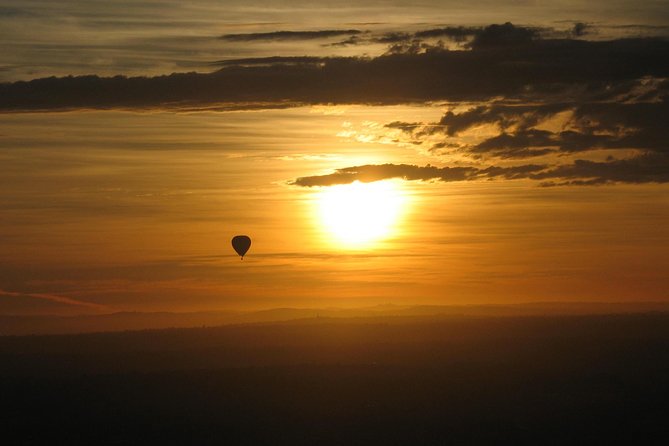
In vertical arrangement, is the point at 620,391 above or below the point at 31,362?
below

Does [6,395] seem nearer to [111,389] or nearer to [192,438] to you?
[111,389]

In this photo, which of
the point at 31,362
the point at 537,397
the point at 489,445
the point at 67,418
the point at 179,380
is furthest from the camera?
the point at 31,362

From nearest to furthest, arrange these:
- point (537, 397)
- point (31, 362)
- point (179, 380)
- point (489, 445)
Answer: point (489, 445) → point (537, 397) → point (179, 380) → point (31, 362)

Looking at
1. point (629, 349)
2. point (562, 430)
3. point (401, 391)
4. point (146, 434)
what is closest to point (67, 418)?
point (146, 434)

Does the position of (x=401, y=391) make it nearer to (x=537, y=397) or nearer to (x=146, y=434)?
(x=537, y=397)

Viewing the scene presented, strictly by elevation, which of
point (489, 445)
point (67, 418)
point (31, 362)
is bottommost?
point (489, 445)

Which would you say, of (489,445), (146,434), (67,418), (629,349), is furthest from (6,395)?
(629,349)

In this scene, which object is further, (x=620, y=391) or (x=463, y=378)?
(x=463, y=378)
